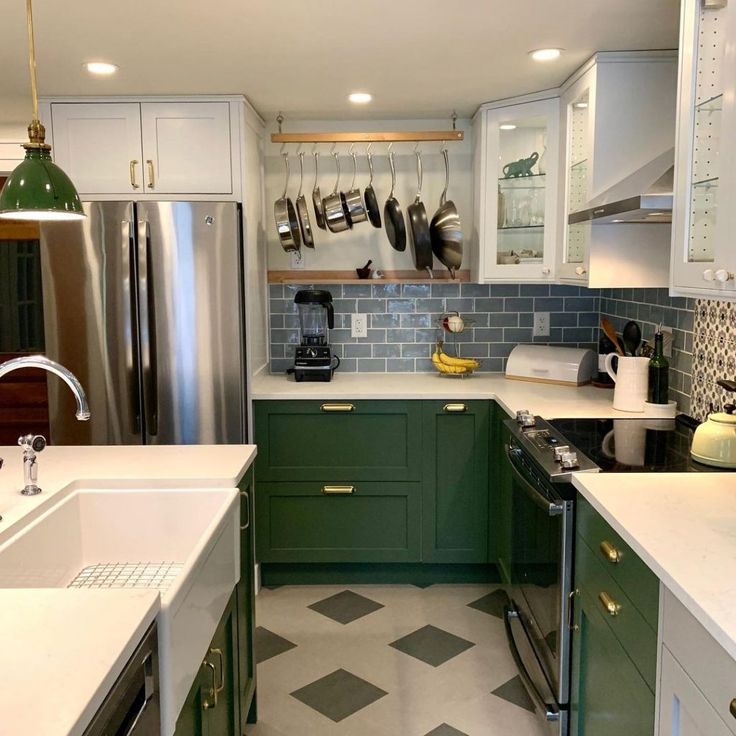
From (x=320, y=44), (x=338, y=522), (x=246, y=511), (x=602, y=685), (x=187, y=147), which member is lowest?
(x=338, y=522)

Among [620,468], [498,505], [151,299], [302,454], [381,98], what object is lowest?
[498,505]

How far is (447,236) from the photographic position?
12.0 ft

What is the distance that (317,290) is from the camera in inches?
155

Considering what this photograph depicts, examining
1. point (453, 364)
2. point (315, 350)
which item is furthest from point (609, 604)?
point (315, 350)

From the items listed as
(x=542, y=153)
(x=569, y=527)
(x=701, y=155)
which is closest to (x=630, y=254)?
(x=542, y=153)

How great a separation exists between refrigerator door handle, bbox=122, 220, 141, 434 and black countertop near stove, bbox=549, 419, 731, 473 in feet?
5.83

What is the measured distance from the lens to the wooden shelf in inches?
152

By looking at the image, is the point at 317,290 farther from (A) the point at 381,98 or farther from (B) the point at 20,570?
(B) the point at 20,570

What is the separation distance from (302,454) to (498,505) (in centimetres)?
91

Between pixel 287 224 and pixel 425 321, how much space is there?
2.92 ft

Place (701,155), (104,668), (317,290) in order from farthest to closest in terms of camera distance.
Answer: (317,290)
(701,155)
(104,668)

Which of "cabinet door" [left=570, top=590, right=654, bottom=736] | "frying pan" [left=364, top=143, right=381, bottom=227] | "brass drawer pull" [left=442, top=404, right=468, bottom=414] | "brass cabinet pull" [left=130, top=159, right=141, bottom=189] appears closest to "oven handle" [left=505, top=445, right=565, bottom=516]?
"cabinet door" [left=570, top=590, right=654, bottom=736]

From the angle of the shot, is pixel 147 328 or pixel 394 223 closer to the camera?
pixel 147 328

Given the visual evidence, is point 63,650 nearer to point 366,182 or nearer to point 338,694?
point 338,694
